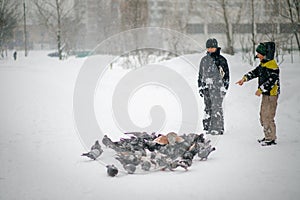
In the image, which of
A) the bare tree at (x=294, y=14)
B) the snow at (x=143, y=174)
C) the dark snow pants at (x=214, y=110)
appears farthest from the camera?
the bare tree at (x=294, y=14)

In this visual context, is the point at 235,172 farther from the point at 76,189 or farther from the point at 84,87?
the point at 84,87

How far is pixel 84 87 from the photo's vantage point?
7637mm

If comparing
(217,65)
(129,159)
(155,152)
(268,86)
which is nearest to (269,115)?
(268,86)

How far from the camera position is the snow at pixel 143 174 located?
3893mm

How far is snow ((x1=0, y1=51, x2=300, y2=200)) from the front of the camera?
3.89m

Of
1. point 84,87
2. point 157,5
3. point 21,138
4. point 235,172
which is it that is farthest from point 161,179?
point 157,5

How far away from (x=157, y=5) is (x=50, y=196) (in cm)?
2667

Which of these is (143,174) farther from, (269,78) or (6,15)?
(6,15)

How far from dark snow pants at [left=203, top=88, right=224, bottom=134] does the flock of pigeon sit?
3.74ft

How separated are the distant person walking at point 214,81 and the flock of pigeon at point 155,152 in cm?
116

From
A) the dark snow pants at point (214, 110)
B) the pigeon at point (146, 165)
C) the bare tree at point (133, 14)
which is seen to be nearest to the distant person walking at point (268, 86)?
the dark snow pants at point (214, 110)

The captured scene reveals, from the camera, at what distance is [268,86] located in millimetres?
5484

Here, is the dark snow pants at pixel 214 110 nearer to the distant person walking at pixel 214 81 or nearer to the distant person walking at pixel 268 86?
the distant person walking at pixel 214 81

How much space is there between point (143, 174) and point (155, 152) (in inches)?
21.2
